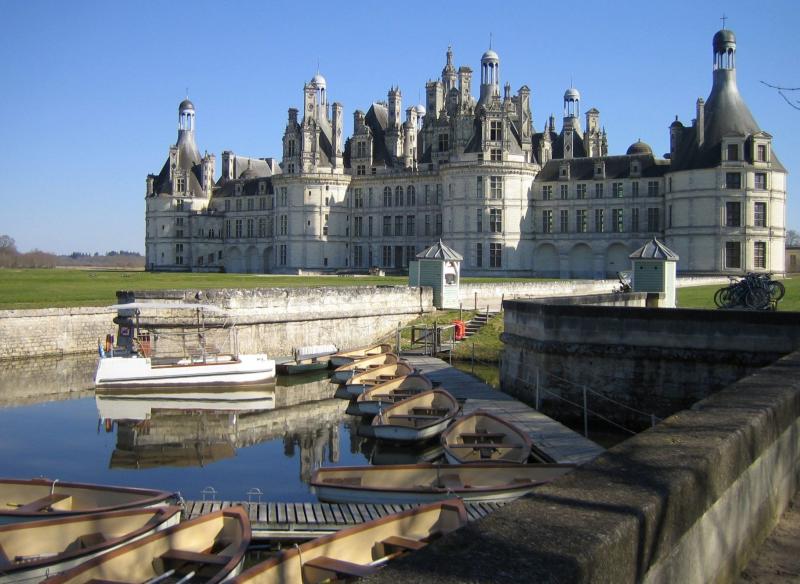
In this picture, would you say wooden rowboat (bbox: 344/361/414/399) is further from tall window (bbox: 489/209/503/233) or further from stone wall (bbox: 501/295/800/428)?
tall window (bbox: 489/209/503/233)

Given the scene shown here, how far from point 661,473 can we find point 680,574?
0.57 m

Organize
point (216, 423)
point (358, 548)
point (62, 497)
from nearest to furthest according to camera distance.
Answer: point (358, 548), point (62, 497), point (216, 423)

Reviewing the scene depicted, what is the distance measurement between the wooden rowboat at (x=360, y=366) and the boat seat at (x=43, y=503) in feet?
50.6

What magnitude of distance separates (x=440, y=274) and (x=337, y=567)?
33118 millimetres

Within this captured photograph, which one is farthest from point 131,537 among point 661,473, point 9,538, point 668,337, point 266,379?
point 266,379

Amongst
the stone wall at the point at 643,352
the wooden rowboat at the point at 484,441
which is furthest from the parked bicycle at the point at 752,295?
the wooden rowboat at the point at 484,441

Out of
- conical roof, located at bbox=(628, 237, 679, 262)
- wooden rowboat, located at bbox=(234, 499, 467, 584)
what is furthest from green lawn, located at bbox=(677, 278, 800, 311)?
wooden rowboat, located at bbox=(234, 499, 467, 584)

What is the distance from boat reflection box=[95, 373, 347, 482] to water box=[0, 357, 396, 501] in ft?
0.09

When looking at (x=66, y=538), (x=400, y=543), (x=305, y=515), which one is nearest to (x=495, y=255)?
(x=305, y=515)

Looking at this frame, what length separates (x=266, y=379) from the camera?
28.3 m

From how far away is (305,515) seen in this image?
12031 millimetres

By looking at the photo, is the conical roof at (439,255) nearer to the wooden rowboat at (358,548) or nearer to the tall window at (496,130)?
the tall window at (496,130)

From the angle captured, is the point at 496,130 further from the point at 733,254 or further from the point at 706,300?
the point at 706,300

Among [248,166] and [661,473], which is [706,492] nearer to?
[661,473]
